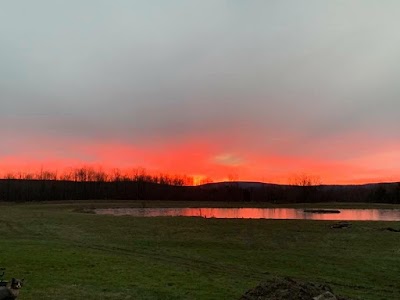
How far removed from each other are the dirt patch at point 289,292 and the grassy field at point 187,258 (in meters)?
2.47

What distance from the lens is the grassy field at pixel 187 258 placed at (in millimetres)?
13211

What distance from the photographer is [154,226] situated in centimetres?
3462

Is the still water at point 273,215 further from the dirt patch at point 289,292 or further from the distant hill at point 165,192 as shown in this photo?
the distant hill at point 165,192

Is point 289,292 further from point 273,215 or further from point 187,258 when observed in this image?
point 273,215

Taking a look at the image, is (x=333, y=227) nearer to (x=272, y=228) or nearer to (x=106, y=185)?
(x=272, y=228)

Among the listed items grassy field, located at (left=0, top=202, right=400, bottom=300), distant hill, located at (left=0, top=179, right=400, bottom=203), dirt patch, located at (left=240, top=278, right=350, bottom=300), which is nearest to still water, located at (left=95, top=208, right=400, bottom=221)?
grassy field, located at (left=0, top=202, right=400, bottom=300)

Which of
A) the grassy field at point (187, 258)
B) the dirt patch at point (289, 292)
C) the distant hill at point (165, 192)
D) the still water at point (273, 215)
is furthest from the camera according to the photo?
the distant hill at point (165, 192)

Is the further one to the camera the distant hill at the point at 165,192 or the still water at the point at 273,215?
the distant hill at the point at 165,192

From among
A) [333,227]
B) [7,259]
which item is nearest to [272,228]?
[333,227]

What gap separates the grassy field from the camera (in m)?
13.2

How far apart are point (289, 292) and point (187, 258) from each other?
11.4m

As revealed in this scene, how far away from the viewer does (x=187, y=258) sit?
65.7ft

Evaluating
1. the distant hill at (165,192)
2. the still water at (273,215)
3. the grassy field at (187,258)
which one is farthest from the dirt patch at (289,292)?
the distant hill at (165,192)

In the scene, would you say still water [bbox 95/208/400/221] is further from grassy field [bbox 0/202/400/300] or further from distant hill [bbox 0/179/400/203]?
distant hill [bbox 0/179/400/203]
